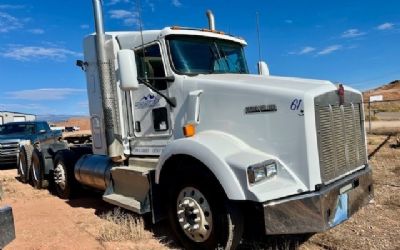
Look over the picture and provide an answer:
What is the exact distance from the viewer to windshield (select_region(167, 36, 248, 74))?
547 centimetres

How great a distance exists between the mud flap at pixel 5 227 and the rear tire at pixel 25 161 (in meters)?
8.62

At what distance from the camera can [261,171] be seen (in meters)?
4.07

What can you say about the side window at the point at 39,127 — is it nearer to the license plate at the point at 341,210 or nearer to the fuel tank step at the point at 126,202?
the fuel tank step at the point at 126,202

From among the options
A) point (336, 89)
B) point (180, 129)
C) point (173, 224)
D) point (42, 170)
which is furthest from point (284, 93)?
point (42, 170)

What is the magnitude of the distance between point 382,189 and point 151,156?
400cm

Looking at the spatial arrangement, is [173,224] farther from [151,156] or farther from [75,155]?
[75,155]

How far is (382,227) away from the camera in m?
5.21

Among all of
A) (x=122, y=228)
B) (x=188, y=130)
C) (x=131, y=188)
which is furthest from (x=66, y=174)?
(x=188, y=130)

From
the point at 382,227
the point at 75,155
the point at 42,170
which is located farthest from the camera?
the point at 42,170

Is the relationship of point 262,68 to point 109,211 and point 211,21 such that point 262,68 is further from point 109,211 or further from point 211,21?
point 109,211

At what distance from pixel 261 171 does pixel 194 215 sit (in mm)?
1020

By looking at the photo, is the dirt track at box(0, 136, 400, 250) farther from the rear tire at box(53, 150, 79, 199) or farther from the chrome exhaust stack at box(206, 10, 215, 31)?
the chrome exhaust stack at box(206, 10, 215, 31)

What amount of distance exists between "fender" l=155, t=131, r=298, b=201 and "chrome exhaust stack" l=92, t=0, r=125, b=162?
1841 millimetres

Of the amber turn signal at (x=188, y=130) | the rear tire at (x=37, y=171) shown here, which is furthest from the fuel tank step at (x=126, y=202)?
the rear tire at (x=37, y=171)
